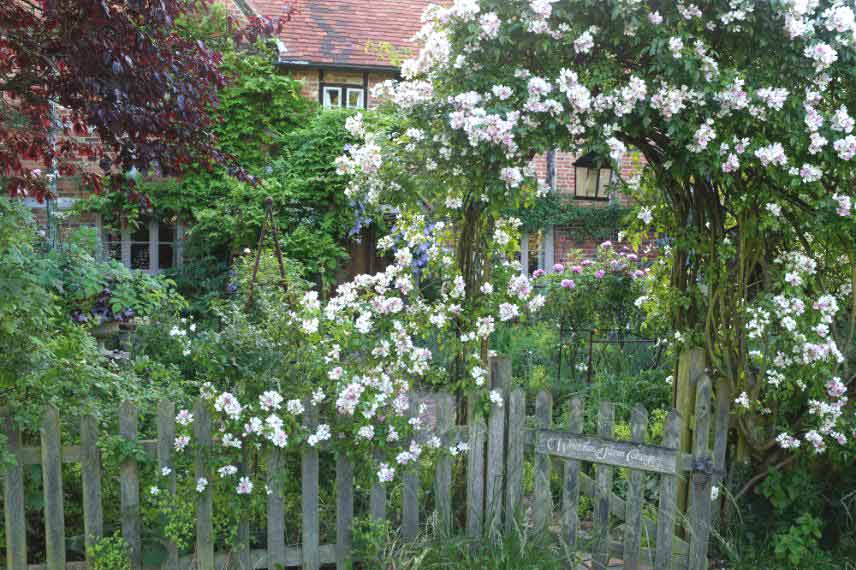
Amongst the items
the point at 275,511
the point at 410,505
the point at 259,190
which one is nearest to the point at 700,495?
the point at 410,505

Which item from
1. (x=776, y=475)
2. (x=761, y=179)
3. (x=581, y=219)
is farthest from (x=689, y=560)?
(x=581, y=219)

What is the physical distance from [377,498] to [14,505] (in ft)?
5.03

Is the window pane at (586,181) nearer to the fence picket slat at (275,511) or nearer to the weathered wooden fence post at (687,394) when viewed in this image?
the weathered wooden fence post at (687,394)

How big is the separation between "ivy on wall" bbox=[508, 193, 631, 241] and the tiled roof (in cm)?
334

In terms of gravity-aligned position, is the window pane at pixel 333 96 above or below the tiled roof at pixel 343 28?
below

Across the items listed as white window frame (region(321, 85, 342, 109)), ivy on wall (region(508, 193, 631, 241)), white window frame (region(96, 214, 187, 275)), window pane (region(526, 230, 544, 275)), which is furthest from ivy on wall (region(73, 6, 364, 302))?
window pane (region(526, 230, 544, 275))

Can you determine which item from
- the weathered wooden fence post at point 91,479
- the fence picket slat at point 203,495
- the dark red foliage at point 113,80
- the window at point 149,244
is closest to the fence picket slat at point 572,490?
the fence picket slat at point 203,495

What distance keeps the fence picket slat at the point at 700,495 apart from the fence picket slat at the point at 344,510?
153cm

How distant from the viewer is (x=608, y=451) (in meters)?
3.40

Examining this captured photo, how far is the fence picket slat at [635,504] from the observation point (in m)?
3.35

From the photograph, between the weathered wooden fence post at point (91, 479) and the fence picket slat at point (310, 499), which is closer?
the weathered wooden fence post at point (91, 479)

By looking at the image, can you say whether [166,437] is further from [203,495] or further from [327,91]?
[327,91]

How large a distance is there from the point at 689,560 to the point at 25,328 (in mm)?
3015

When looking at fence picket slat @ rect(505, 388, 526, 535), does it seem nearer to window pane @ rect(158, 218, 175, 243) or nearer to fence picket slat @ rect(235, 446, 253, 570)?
fence picket slat @ rect(235, 446, 253, 570)
